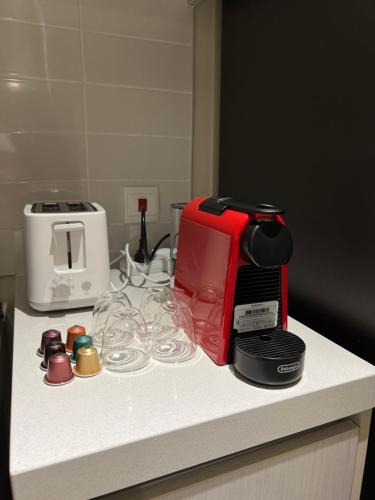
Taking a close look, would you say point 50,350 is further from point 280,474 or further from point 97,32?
point 97,32

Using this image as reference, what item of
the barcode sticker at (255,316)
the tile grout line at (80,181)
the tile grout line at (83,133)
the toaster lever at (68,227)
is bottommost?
the barcode sticker at (255,316)

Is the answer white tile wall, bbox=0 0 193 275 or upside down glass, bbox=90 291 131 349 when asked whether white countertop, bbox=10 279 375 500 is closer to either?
upside down glass, bbox=90 291 131 349

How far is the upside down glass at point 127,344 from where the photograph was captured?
0.60 metres

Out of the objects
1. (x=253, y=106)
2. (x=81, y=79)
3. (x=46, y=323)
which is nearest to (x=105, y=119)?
(x=81, y=79)

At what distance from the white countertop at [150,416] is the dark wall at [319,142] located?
5.5 inches

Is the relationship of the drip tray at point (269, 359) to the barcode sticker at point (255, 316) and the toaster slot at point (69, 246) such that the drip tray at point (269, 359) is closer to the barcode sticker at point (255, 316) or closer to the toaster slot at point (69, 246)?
the barcode sticker at point (255, 316)

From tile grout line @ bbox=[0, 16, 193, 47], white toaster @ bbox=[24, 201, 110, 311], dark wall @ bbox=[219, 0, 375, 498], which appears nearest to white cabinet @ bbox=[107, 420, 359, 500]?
dark wall @ bbox=[219, 0, 375, 498]

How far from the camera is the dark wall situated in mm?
648

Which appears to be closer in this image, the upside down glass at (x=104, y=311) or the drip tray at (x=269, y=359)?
the drip tray at (x=269, y=359)

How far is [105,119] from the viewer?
3.35 ft

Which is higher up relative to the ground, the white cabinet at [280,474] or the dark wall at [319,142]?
the dark wall at [319,142]

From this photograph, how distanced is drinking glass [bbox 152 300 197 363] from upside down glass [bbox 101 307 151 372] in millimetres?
21

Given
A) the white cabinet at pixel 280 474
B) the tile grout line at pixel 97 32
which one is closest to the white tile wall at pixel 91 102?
the tile grout line at pixel 97 32

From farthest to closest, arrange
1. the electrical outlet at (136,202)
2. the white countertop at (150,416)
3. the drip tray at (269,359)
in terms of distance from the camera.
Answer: the electrical outlet at (136,202) < the drip tray at (269,359) < the white countertop at (150,416)
